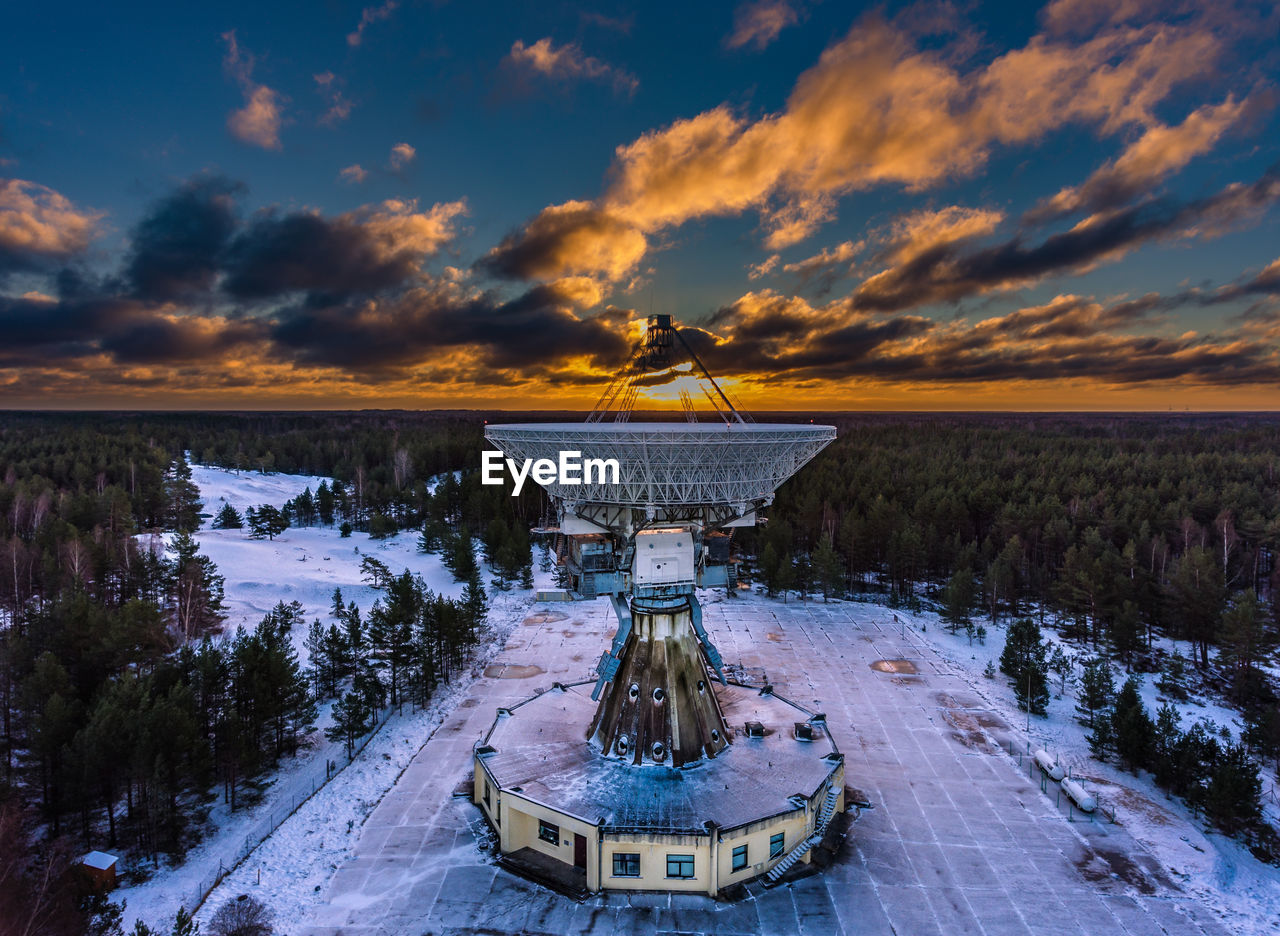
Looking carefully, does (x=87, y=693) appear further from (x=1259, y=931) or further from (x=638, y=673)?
(x=1259, y=931)

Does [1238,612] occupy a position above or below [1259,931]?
above

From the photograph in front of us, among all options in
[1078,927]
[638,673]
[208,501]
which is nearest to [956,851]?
[1078,927]

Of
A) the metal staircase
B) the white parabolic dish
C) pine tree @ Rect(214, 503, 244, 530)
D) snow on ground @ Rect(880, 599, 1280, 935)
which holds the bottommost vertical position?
snow on ground @ Rect(880, 599, 1280, 935)

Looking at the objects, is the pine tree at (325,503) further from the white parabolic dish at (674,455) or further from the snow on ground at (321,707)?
the white parabolic dish at (674,455)

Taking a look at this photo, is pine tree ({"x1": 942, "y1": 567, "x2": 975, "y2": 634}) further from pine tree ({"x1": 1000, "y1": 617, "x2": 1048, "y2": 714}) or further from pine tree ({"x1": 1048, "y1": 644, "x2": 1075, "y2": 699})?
pine tree ({"x1": 1000, "y1": 617, "x2": 1048, "y2": 714})

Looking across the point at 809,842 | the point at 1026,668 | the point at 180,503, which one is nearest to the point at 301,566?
the point at 180,503

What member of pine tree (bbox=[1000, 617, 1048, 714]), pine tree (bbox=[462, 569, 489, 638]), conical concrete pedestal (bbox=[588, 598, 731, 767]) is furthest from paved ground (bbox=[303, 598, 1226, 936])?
pine tree (bbox=[462, 569, 489, 638])

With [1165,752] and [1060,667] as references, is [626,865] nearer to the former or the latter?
[1165,752]
